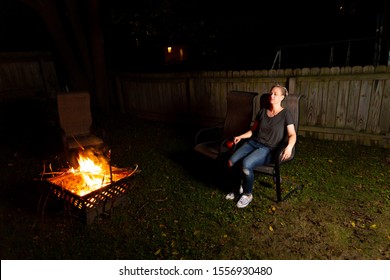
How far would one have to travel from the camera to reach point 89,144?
530 centimetres

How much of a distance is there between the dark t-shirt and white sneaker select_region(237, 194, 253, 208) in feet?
2.71

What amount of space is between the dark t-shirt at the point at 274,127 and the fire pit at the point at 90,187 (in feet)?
6.37

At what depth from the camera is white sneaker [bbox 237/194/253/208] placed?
423 centimetres

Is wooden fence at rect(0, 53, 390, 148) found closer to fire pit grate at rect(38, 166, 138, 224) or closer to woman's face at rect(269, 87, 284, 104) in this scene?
woman's face at rect(269, 87, 284, 104)

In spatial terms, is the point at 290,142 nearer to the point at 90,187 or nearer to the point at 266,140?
the point at 266,140

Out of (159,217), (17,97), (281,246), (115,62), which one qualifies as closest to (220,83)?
(159,217)

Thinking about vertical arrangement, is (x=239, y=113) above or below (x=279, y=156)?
above

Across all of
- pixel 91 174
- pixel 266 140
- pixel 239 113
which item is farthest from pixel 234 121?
pixel 91 174

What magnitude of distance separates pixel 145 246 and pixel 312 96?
496 cm

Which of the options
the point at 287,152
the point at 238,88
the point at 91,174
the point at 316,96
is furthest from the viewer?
the point at 238,88

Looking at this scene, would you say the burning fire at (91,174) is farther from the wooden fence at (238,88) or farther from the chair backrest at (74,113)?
the wooden fence at (238,88)

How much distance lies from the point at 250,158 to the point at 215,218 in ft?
3.20

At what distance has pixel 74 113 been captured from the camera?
5613 mm

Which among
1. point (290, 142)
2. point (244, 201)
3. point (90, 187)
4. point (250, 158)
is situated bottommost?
point (244, 201)
